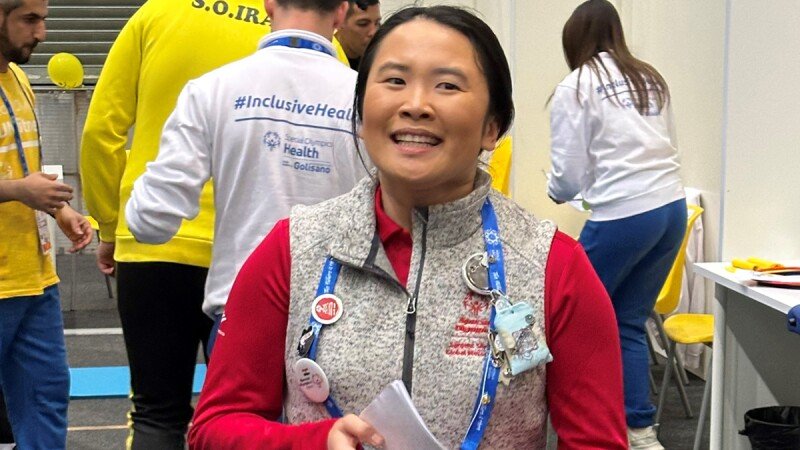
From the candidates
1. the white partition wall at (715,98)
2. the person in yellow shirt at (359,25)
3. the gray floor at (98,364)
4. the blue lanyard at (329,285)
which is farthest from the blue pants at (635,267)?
the blue lanyard at (329,285)

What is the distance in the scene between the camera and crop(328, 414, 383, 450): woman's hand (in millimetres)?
1184

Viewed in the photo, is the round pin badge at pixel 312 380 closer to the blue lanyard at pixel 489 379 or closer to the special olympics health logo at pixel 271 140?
the blue lanyard at pixel 489 379

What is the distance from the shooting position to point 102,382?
541 centimetres

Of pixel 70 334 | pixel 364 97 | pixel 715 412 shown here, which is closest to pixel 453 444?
pixel 364 97

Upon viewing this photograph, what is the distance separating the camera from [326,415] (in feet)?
4.28

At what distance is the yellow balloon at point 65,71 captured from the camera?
905 centimetres

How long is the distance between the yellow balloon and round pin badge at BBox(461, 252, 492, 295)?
8.31m

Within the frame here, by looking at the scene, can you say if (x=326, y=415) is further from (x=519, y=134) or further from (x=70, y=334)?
(x=70, y=334)

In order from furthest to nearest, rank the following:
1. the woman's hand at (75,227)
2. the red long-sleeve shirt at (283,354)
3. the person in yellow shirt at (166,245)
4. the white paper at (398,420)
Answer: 1. the woman's hand at (75,227)
2. the person in yellow shirt at (166,245)
3. the red long-sleeve shirt at (283,354)
4. the white paper at (398,420)

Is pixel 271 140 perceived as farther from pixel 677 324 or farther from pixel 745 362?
pixel 677 324

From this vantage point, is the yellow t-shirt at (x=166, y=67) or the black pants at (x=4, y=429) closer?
the yellow t-shirt at (x=166, y=67)

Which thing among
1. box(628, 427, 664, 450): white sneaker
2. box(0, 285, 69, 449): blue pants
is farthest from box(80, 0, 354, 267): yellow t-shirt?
box(628, 427, 664, 450): white sneaker

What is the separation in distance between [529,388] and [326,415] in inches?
9.1

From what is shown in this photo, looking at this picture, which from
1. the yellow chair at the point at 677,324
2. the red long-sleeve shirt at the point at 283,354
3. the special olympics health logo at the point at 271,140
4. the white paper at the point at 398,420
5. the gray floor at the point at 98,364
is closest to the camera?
the white paper at the point at 398,420
